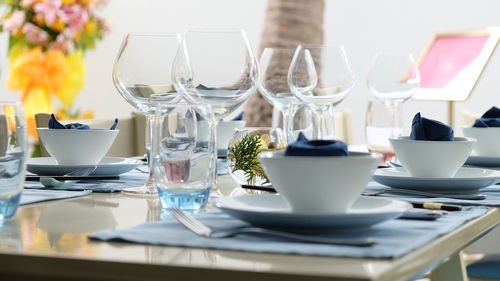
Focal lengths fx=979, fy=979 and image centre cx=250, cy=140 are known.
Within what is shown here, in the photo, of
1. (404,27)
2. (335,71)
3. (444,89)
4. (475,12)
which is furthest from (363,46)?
(335,71)

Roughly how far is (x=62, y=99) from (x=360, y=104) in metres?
2.91

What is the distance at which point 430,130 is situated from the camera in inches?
68.5

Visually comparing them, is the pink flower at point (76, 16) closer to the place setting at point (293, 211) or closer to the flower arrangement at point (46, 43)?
the flower arrangement at point (46, 43)

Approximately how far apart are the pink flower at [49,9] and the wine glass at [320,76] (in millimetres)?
3109

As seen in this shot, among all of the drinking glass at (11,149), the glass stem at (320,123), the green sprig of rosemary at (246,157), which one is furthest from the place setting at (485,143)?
the drinking glass at (11,149)

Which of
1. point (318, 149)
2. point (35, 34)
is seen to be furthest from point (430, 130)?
point (35, 34)

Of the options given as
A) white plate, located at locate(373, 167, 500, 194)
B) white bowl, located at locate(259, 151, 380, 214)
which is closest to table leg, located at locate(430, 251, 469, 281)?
white plate, located at locate(373, 167, 500, 194)

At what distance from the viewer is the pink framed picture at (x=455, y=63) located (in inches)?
209

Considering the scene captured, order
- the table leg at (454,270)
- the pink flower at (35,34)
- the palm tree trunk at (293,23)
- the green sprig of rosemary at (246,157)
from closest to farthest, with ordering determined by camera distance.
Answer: the green sprig of rosemary at (246,157), the table leg at (454,270), the pink flower at (35,34), the palm tree trunk at (293,23)

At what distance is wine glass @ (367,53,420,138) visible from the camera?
2742mm

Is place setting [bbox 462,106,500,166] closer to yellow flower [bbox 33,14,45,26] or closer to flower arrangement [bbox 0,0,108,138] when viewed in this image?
flower arrangement [bbox 0,0,108,138]

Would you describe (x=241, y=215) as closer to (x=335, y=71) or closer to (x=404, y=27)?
(x=335, y=71)

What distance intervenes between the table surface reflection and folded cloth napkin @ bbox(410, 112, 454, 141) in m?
0.49

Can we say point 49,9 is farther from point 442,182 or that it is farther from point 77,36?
point 442,182
